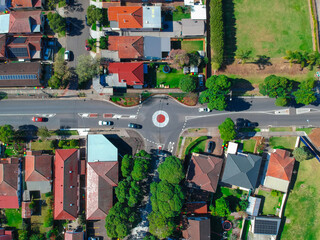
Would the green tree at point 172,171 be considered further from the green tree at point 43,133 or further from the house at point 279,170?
the green tree at point 43,133

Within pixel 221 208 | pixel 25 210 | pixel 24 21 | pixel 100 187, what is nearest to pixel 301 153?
pixel 221 208

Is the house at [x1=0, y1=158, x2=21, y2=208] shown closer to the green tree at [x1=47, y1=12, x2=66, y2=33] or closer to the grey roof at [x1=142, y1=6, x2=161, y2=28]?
the green tree at [x1=47, y1=12, x2=66, y2=33]

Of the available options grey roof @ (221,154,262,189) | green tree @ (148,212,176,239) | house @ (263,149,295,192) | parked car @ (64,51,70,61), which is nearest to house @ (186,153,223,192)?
grey roof @ (221,154,262,189)

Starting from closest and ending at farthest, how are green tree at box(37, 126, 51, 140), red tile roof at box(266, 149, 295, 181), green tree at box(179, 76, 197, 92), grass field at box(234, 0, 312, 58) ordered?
green tree at box(179, 76, 197, 92) < red tile roof at box(266, 149, 295, 181) < green tree at box(37, 126, 51, 140) < grass field at box(234, 0, 312, 58)

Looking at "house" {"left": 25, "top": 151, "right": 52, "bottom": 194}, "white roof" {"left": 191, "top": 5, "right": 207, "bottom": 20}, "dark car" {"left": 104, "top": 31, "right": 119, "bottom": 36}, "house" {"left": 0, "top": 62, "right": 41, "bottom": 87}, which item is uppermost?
"white roof" {"left": 191, "top": 5, "right": 207, "bottom": 20}

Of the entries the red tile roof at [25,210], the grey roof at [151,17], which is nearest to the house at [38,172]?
the red tile roof at [25,210]

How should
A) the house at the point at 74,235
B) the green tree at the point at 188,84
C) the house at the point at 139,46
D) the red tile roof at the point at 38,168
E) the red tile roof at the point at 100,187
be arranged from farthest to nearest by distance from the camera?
the house at the point at 139,46
the house at the point at 74,235
the red tile roof at the point at 38,168
the green tree at the point at 188,84
the red tile roof at the point at 100,187

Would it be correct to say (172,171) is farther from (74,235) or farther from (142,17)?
(142,17)
